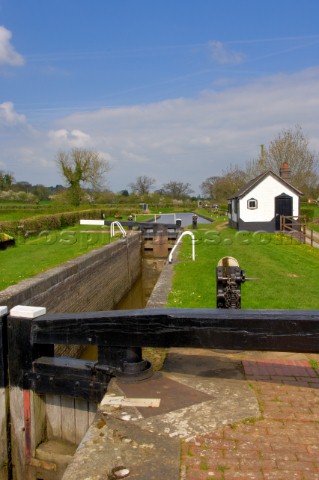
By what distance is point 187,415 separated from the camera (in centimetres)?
293

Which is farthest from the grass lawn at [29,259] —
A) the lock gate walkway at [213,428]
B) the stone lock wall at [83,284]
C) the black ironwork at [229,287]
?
the lock gate walkway at [213,428]

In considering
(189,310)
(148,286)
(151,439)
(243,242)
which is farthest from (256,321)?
(148,286)

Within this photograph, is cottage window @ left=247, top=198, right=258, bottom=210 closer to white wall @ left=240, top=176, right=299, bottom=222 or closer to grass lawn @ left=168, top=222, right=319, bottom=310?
white wall @ left=240, top=176, right=299, bottom=222

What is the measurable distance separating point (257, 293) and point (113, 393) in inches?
210

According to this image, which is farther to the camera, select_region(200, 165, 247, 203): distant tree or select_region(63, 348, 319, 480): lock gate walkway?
select_region(200, 165, 247, 203): distant tree

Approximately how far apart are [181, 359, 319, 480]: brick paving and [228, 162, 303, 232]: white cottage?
23242 millimetres

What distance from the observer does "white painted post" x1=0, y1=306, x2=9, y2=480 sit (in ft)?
12.6

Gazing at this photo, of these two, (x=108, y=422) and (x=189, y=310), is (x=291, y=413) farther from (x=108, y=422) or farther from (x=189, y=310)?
(x=108, y=422)

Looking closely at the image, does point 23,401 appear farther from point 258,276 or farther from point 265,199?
point 265,199

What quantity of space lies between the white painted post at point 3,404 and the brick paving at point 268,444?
2053 millimetres

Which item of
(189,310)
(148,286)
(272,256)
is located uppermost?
(189,310)

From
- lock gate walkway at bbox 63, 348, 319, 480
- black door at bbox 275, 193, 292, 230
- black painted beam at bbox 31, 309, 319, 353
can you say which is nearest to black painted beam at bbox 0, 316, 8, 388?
black painted beam at bbox 31, 309, 319, 353

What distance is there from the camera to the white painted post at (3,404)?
3.85 meters

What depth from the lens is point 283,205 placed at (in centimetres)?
2584
